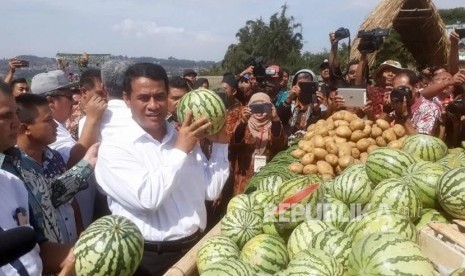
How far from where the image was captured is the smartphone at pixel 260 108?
5.07 metres

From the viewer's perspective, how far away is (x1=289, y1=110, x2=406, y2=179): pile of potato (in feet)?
14.7

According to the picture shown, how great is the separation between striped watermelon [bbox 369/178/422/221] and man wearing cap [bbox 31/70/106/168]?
201 centimetres

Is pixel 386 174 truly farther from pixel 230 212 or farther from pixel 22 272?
pixel 22 272

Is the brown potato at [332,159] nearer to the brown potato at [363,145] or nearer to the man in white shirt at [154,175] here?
the brown potato at [363,145]

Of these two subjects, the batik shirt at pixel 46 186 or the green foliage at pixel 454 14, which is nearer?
the batik shirt at pixel 46 186

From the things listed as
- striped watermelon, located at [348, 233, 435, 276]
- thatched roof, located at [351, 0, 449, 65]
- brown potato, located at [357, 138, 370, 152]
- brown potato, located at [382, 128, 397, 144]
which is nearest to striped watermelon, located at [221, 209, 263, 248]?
striped watermelon, located at [348, 233, 435, 276]

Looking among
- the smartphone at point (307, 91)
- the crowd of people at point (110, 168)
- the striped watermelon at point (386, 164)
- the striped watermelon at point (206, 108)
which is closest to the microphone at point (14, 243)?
the crowd of people at point (110, 168)

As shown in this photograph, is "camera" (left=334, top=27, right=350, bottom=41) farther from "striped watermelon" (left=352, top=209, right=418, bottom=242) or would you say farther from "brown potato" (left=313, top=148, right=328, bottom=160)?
"striped watermelon" (left=352, top=209, right=418, bottom=242)

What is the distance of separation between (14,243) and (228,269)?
1.59 metres

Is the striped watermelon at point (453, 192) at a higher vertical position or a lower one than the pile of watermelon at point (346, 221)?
higher

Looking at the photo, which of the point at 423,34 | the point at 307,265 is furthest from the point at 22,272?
the point at 423,34

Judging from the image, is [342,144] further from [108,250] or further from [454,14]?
[454,14]

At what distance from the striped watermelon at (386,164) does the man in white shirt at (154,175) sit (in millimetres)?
1264

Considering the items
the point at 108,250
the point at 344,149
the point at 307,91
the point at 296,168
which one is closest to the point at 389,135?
the point at 344,149
